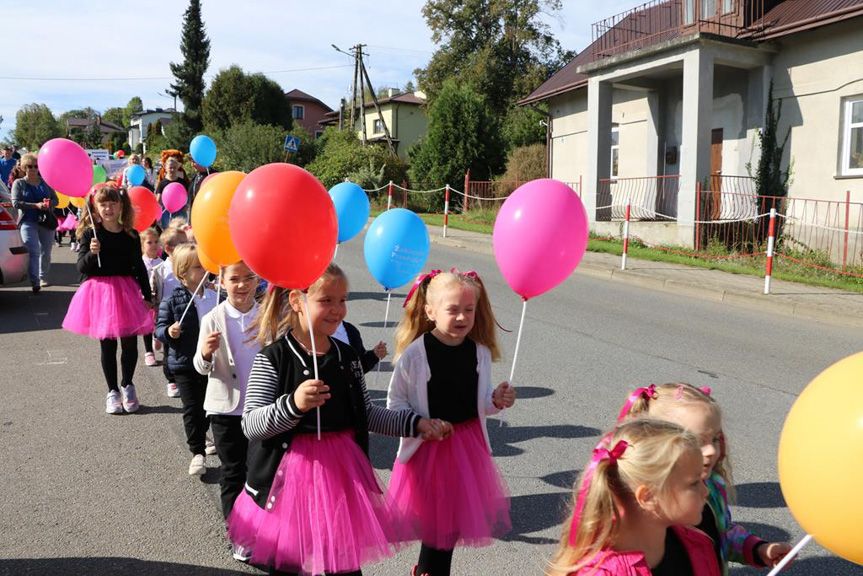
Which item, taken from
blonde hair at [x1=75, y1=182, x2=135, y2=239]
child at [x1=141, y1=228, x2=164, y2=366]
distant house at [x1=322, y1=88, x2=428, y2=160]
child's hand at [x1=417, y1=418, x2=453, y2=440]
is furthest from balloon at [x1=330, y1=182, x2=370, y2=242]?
distant house at [x1=322, y1=88, x2=428, y2=160]

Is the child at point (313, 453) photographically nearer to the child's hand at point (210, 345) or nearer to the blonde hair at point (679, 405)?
the child's hand at point (210, 345)

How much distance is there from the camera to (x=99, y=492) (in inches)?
160

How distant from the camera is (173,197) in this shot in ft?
29.8

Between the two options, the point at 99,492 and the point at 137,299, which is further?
the point at 137,299

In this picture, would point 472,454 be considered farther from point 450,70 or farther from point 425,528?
point 450,70

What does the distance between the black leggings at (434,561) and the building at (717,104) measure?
13791 mm

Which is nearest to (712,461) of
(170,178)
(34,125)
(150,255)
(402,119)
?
(150,255)

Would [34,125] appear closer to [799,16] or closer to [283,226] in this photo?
[799,16]

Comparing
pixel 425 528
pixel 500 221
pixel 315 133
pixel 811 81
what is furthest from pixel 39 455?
pixel 315 133

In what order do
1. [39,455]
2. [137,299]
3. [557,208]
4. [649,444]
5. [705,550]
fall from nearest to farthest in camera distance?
[649,444], [705,550], [557,208], [39,455], [137,299]

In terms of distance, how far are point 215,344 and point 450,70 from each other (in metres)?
46.4

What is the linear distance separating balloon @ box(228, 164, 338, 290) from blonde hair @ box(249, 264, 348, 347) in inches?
2.9

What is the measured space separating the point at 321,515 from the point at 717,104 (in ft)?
58.0

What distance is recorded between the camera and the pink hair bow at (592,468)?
177 centimetres
